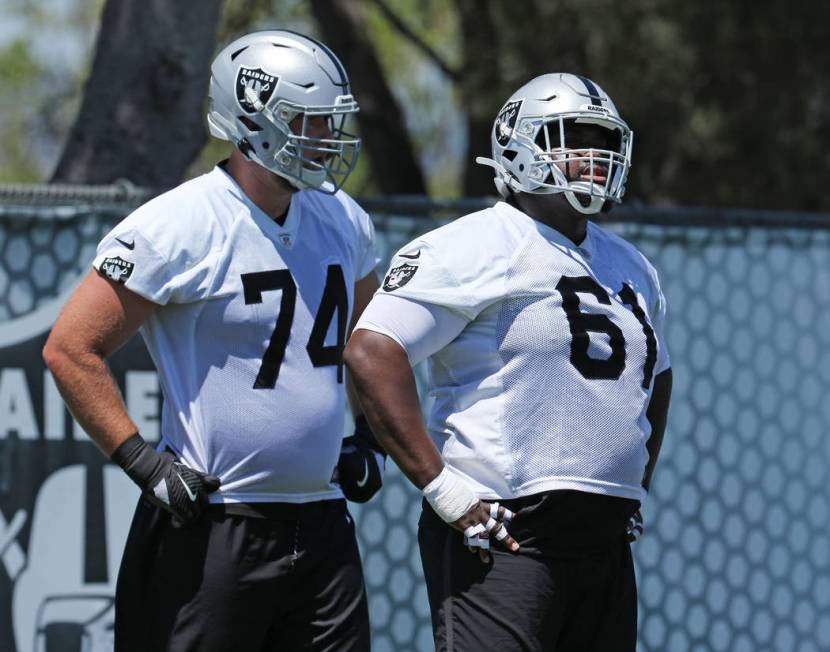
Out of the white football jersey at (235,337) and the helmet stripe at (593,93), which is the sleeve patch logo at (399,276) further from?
the helmet stripe at (593,93)

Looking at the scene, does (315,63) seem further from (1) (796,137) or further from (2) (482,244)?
(1) (796,137)

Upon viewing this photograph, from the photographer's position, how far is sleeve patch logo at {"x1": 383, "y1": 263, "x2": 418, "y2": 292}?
3.21 m

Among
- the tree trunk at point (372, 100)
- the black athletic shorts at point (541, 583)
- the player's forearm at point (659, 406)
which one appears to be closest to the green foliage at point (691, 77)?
the tree trunk at point (372, 100)

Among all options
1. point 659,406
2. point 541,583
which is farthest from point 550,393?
point 659,406

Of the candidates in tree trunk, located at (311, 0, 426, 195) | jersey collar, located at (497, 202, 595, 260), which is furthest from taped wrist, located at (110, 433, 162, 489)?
tree trunk, located at (311, 0, 426, 195)

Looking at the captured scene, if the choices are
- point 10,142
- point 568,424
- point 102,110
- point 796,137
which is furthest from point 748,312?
point 10,142

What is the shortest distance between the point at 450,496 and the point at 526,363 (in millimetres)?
357

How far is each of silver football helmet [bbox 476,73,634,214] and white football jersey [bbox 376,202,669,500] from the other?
0.13 metres

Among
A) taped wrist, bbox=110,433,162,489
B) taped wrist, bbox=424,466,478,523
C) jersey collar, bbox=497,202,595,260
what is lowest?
taped wrist, bbox=424,466,478,523

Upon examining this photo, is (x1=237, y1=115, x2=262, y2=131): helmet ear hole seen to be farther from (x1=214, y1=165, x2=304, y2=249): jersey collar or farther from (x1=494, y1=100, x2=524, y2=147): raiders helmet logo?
(x1=494, y1=100, x2=524, y2=147): raiders helmet logo

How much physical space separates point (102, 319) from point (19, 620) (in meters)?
1.62

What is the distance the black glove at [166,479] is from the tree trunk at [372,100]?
764 centimetres

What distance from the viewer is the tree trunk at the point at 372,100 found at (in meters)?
10.6

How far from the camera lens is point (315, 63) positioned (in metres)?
3.34
